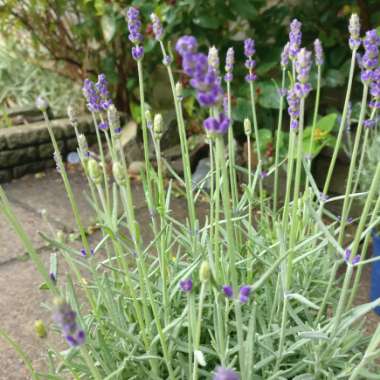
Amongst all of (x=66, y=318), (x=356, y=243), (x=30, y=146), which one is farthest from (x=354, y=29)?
(x=30, y=146)

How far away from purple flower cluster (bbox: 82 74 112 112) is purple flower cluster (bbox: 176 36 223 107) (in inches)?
20.1

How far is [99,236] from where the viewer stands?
235 cm

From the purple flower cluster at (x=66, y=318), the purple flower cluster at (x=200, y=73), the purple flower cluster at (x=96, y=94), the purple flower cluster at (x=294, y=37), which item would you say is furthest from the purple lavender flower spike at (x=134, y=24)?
the purple flower cluster at (x=66, y=318)

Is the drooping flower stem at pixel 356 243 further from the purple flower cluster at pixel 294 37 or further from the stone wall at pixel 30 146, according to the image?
the stone wall at pixel 30 146

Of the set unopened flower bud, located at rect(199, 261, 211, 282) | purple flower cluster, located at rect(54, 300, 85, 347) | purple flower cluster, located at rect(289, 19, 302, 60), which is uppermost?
purple flower cluster, located at rect(289, 19, 302, 60)

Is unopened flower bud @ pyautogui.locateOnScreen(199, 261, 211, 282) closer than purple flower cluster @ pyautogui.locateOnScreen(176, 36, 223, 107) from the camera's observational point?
No

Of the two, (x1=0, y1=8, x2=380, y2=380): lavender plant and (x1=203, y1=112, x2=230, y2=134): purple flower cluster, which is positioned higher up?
(x1=203, y1=112, x2=230, y2=134): purple flower cluster

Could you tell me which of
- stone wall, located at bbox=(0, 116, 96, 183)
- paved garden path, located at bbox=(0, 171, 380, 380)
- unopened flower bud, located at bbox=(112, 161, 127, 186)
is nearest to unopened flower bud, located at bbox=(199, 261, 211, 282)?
unopened flower bud, located at bbox=(112, 161, 127, 186)

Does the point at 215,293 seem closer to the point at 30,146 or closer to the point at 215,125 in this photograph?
the point at 215,125

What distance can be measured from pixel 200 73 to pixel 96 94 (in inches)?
22.7

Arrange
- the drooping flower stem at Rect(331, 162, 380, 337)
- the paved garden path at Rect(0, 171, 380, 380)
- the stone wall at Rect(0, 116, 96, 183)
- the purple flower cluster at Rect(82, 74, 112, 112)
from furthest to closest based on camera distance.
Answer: the stone wall at Rect(0, 116, 96, 183)
the paved garden path at Rect(0, 171, 380, 380)
the purple flower cluster at Rect(82, 74, 112, 112)
the drooping flower stem at Rect(331, 162, 380, 337)

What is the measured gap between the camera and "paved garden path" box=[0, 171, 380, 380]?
5.18ft

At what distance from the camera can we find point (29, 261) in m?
2.14

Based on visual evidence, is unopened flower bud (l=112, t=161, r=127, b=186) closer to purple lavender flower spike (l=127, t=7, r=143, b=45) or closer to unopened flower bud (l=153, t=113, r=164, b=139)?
unopened flower bud (l=153, t=113, r=164, b=139)
